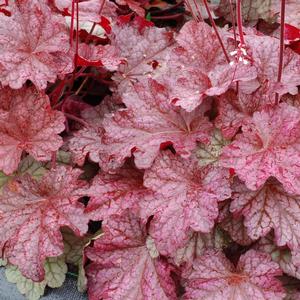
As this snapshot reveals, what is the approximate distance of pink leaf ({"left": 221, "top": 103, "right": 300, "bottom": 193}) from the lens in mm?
1263

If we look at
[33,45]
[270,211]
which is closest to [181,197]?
[270,211]

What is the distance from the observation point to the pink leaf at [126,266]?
1.37 meters

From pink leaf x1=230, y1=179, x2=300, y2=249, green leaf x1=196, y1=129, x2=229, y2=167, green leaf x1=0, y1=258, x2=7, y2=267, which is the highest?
green leaf x1=196, y1=129, x2=229, y2=167

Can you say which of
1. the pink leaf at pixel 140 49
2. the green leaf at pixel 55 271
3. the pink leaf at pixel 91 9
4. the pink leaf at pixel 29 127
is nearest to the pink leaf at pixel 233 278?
the green leaf at pixel 55 271

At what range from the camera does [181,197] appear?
1.33 meters

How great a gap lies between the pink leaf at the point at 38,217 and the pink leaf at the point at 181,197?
0.60ft

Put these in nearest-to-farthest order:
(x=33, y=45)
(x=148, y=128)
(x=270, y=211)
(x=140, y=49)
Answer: (x=270, y=211), (x=148, y=128), (x=33, y=45), (x=140, y=49)

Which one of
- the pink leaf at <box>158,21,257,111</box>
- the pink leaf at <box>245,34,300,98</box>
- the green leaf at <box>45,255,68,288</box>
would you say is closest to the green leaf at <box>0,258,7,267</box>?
the green leaf at <box>45,255,68,288</box>

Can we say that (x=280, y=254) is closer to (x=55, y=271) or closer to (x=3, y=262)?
(x=55, y=271)

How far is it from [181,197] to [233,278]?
0.71 ft

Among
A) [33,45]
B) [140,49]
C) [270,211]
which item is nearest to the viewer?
[270,211]

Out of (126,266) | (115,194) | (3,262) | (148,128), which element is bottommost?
(3,262)

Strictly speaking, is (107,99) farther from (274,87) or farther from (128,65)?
(274,87)

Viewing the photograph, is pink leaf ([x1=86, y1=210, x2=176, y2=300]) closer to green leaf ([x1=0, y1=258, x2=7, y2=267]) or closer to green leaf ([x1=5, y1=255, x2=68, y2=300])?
green leaf ([x1=5, y1=255, x2=68, y2=300])
